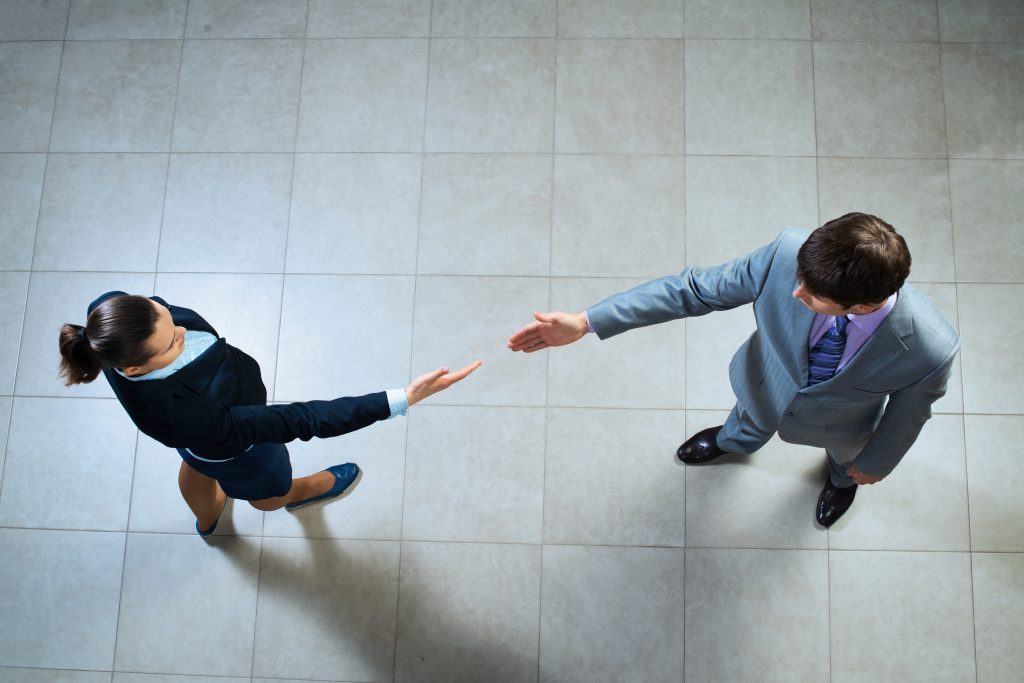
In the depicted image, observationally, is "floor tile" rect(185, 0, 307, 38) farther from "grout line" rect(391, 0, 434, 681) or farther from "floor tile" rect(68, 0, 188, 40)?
"grout line" rect(391, 0, 434, 681)

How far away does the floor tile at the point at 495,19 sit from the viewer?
3.06m

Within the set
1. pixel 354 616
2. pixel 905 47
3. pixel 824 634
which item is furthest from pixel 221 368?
pixel 905 47

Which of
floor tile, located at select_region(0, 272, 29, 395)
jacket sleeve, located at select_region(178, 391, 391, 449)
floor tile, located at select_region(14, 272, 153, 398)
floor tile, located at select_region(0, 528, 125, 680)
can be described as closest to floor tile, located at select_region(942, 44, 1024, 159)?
jacket sleeve, located at select_region(178, 391, 391, 449)

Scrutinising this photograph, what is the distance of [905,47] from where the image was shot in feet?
9.78

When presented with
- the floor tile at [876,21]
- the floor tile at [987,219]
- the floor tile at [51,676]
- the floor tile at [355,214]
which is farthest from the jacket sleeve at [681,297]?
the floor tile at [51,676]

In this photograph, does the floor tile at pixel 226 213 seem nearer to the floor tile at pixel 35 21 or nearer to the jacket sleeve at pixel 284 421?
the floor tile at pixel 35 21

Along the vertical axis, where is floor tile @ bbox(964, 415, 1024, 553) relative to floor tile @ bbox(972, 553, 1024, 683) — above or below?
above

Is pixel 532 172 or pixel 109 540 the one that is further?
pixel 532 172

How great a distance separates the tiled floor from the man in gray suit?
0.79m

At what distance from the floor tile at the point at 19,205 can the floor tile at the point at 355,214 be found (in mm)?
1157

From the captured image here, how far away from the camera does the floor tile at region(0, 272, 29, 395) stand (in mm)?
2904

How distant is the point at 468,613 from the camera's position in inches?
106

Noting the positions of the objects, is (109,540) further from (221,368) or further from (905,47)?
(905,47)

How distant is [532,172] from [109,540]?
2312mm
